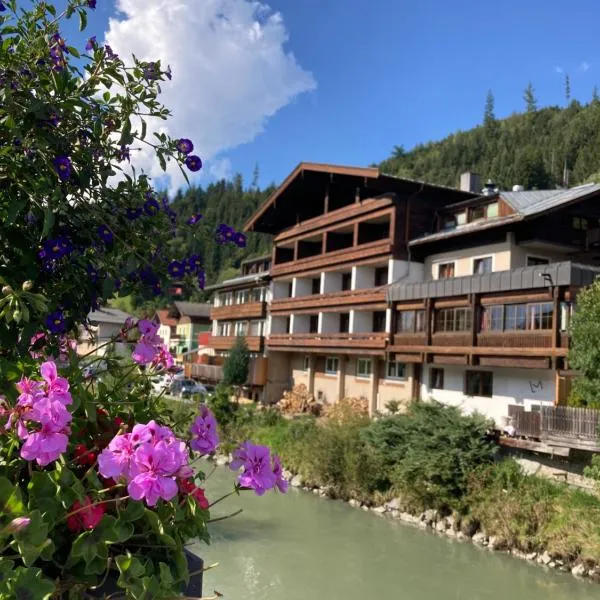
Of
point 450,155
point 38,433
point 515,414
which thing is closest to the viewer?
point 38,433

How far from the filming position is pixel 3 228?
236cm

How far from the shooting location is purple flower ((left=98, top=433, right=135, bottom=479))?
1658 mm

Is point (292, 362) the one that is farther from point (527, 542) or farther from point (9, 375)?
point (9, 375)

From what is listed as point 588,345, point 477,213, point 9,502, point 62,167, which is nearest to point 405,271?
point 477,213

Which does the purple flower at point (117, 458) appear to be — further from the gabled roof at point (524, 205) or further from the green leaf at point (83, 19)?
the gabled roof at point (524, 205)

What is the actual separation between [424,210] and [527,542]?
17645mm

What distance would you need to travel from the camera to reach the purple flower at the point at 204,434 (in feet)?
7.34

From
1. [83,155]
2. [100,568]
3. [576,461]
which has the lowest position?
[576,461]

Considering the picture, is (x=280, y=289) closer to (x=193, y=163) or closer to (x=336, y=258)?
(x=336, y=258)

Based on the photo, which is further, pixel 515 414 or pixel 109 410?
pixel 515 414

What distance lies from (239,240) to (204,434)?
1.14 metres

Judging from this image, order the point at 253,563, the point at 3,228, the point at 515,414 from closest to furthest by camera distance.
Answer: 1. the point at 3,228
2. the point at 253,563
3. the point at 515,414

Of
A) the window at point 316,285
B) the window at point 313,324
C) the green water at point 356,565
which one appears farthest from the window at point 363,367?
the green water at point 356,565

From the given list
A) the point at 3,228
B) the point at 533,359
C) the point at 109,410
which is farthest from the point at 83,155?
the point at 533,359
